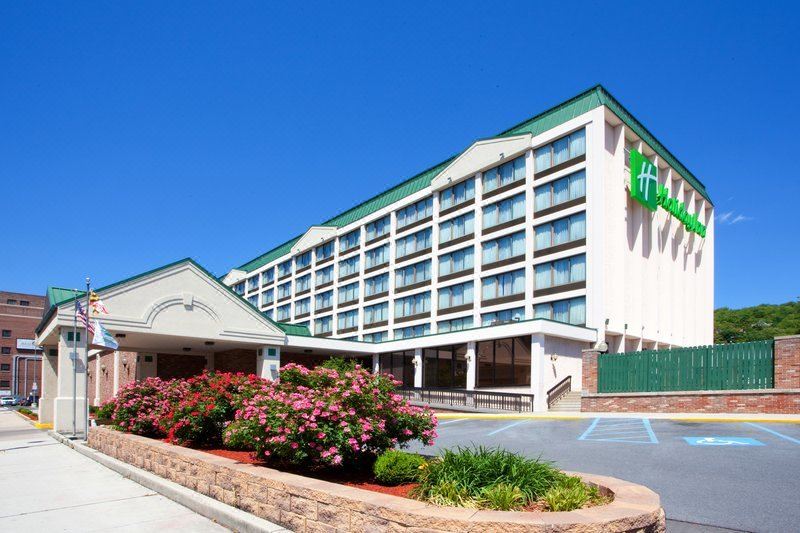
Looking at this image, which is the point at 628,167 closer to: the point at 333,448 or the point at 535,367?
the point at 535,367

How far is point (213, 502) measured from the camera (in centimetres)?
886

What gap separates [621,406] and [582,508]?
23.0m

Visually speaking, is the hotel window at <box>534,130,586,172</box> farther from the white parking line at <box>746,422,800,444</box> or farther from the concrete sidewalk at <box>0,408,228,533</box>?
the concrete sidewalk at <box>0,408,228,533</box>

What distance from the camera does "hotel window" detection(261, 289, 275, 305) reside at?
7758 cm

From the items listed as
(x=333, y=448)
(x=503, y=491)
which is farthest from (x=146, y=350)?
(x=503, y=491)

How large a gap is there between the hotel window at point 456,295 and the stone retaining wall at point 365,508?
37008 mm

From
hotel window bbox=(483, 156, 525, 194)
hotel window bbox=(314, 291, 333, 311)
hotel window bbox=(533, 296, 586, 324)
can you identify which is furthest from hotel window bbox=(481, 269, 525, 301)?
hotel window bbox=(314, 291, 333, 311)

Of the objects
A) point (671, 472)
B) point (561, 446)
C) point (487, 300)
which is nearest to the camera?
point (671, 472)

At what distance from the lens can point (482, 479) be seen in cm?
707

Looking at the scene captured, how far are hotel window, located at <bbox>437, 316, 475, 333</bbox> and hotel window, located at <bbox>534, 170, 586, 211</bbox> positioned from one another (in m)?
9.83

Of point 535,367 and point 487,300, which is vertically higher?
point 487,300

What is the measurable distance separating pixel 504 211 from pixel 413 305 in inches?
498

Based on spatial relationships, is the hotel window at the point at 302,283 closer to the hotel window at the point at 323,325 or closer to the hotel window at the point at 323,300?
the hotel window at the point at 323,300

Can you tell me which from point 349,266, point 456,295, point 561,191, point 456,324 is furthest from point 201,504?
point 349,266
